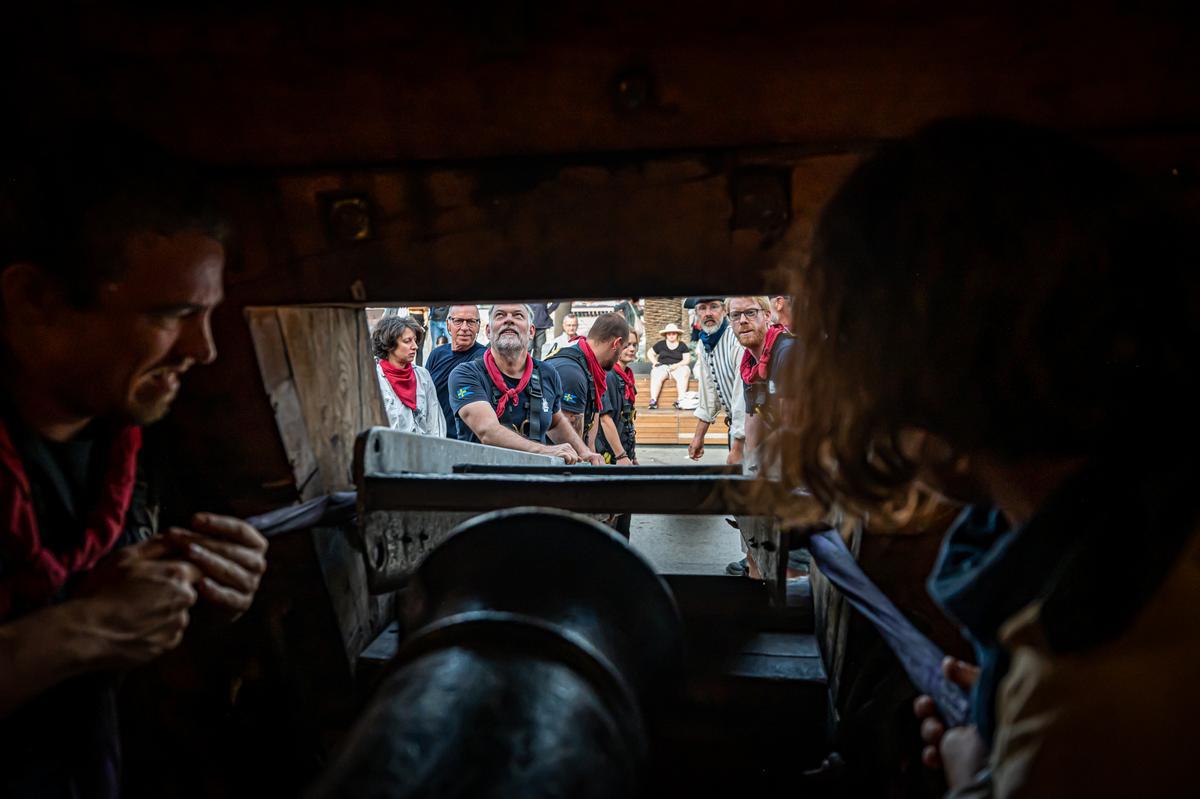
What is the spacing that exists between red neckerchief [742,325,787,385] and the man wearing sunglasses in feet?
6.52

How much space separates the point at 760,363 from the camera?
5074 mm

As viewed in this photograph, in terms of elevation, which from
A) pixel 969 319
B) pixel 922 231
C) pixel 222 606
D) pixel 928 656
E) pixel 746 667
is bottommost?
pixel 746 667

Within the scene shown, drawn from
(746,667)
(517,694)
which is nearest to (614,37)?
(517,694)

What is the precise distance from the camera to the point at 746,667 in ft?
6.66


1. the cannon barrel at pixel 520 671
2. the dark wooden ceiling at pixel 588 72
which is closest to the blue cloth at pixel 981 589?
the cannon barrel at pixel 520 671

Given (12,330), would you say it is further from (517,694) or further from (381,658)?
(381,658)

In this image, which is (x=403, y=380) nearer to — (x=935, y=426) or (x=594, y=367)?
(x=594, y=367)

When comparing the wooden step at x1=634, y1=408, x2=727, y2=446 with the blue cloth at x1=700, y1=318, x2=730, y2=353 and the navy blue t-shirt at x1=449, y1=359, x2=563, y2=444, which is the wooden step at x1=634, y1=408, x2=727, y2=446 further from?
the navy blue t-shirt at x1=449, y1=359, x2=563, y2=444

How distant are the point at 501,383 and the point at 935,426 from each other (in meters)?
3.95

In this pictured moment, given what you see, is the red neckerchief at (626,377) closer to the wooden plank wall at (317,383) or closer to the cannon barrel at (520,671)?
the wooden plank wall at (317,383)

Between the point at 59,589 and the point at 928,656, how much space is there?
1.77m

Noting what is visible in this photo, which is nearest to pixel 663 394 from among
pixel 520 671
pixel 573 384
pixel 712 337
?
pixel 712 337

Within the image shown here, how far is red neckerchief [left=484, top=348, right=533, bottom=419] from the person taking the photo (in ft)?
15.4

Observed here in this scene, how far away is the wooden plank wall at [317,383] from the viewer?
183 centimetres
